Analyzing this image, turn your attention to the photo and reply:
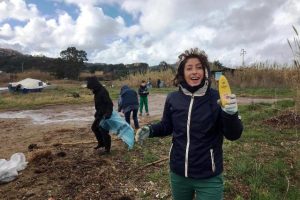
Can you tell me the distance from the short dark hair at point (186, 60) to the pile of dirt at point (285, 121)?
733cm

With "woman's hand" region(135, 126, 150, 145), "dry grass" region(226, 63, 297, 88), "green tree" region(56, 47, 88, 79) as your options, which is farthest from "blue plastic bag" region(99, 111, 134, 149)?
"green tree" region(56, 47, 88, 79)

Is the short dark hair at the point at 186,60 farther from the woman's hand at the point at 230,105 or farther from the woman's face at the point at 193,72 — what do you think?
the woman's hand at the point at 230,105

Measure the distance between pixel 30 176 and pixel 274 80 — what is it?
79.8 ft

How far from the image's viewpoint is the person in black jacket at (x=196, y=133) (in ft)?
10.8

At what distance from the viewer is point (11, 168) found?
7.13 metres

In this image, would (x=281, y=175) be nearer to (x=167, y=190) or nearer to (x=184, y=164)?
(x=167, y=190)

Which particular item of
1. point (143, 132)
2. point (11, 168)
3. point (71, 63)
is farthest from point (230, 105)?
point (71, 63)

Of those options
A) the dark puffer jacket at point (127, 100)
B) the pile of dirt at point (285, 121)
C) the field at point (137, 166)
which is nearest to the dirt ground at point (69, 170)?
the field at point (137, 166)

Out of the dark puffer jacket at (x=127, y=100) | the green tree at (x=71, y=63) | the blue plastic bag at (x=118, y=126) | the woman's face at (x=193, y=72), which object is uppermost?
the green tree at (x=71, y=63)

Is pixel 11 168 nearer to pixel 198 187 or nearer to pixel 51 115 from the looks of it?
pixel 198 187

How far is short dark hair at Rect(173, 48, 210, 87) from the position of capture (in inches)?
134

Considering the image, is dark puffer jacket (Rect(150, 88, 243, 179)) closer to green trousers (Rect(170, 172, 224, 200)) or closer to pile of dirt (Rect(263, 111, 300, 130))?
green trousers (Rect(170, 172, 224, 200))

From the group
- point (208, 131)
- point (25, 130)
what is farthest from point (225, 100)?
point (25, 130)

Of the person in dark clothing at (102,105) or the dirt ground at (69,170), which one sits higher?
→ the person in dark clothing at (102,105)
